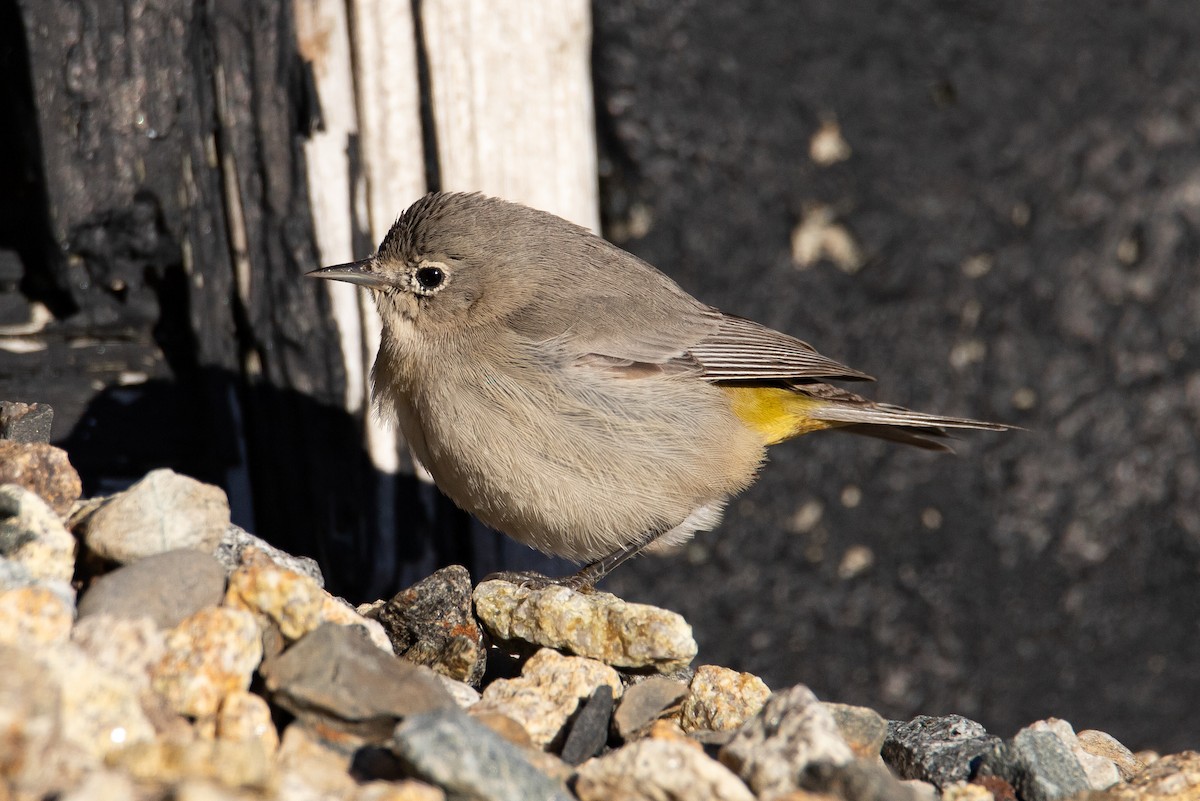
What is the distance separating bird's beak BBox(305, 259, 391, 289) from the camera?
379cm

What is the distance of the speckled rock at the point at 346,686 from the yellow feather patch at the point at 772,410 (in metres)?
2.07

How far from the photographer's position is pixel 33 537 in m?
2.46

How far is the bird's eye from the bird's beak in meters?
0.12

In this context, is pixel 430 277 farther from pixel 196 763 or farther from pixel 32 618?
pixel 196 763

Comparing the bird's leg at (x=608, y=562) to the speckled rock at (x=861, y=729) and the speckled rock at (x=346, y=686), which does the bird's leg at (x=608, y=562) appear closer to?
the speckled rock at (x=861, y=729)

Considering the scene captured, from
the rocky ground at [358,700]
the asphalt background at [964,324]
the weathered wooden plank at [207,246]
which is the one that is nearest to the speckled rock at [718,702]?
the rocky ground at [358,700]

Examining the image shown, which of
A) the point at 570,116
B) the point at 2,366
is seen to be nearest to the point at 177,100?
the point at 2,366

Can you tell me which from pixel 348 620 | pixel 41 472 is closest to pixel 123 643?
pixel 348 620

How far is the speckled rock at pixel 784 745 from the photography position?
2137 millimetres

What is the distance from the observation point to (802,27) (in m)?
4.66

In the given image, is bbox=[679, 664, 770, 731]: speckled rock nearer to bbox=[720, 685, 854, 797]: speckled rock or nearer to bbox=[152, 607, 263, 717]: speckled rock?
bbox=[720, 685, 854, 797]: speckled rock

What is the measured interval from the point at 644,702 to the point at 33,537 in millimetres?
1389

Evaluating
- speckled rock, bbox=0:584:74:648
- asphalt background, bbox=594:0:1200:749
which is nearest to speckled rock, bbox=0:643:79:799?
speckled rock, bbox=0:584:74:648

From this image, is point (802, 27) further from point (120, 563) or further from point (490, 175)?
point (120, 563)
